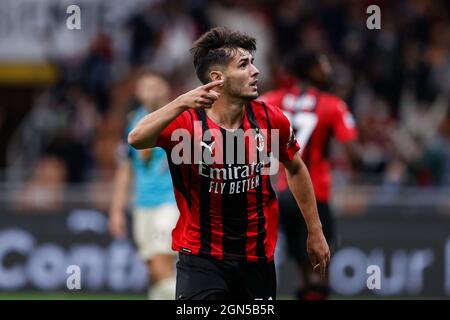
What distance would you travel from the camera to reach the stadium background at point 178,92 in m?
12.7

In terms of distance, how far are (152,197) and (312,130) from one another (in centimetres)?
170

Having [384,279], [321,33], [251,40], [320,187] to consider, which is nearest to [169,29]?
[321,33]

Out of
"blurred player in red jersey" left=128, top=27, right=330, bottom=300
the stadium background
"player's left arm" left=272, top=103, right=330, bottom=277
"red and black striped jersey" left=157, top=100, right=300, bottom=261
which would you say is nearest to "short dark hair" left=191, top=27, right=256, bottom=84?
"blurred player in red jersey" left=128, top=27, right=330, bottom=300

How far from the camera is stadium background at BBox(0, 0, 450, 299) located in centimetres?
1266

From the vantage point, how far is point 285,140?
21.5 ft

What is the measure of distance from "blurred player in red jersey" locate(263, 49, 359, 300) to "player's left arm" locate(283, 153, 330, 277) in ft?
9.27

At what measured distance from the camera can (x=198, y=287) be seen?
634 centimetres

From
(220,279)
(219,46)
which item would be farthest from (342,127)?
(220,279)

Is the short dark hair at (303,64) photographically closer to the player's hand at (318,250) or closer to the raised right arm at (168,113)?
the player's hand at (318,250)

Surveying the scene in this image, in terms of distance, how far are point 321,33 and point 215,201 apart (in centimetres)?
1092

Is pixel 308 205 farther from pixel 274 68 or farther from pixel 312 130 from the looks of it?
pixel 274 68

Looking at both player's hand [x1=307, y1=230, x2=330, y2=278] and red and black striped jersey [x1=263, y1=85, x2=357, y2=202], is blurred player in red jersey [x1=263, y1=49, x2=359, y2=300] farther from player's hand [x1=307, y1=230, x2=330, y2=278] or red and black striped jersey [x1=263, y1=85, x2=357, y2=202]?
player's hand [x1=307, y1=230, x2=330, y2=278]

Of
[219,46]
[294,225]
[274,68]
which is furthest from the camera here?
[274,68]

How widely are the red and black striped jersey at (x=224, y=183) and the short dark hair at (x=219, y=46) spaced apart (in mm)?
295
